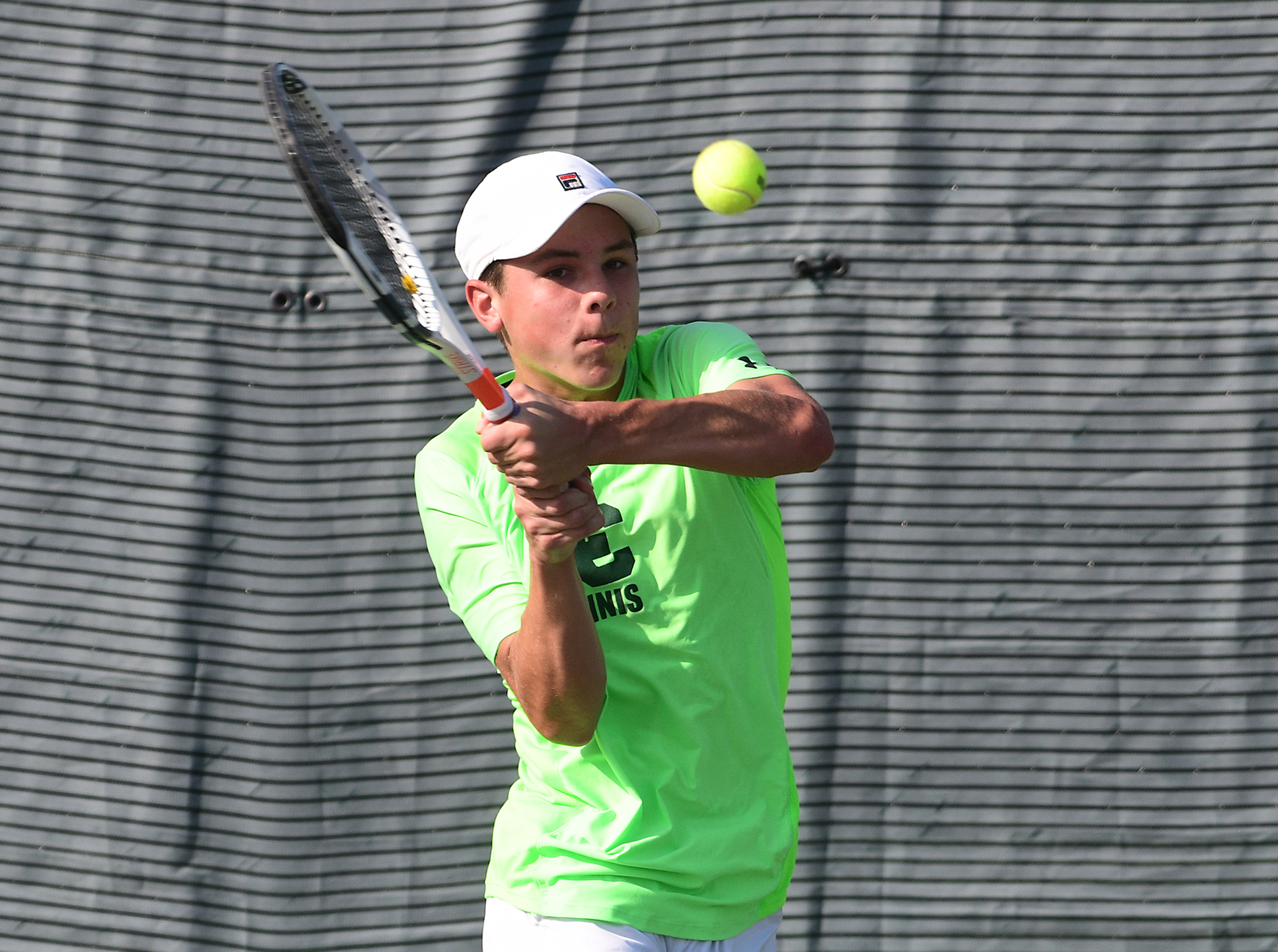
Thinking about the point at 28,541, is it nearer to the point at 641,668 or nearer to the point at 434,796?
the point at 434,796

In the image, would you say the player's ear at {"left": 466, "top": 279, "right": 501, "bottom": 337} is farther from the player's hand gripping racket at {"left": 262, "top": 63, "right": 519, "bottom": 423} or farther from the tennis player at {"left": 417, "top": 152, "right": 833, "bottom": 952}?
the player's hand gripping racket at {"left": 262, "top": 63, "right": 519, "bottom": 423}

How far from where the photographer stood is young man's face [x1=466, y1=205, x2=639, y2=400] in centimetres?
185

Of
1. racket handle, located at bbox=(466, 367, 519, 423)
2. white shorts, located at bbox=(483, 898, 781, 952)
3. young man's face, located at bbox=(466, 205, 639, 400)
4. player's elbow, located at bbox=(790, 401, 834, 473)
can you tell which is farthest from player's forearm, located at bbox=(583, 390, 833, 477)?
white shorts, located at bbox=(483, 898, 781, 952)

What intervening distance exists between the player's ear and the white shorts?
1067 millimetres

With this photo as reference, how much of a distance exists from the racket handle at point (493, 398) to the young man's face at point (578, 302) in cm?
33

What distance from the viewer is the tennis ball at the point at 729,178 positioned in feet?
9.22

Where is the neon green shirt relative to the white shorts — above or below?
above

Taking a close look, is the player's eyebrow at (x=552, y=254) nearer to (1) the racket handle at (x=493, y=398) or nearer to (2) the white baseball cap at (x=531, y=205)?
(2) the white baseball cap at (x=531, y=205)

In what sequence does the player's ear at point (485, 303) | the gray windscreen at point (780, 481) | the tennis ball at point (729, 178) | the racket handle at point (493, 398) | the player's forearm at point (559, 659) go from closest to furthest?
the racket handle at point (493, 398), the player's forearm at point (559, 659), the player's ear at point (485, 303), the tennis ball at point (729, 178), the gray windscreen at point (780, 481)

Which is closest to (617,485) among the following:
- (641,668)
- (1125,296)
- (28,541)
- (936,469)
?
(641,668)

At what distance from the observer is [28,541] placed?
311cm

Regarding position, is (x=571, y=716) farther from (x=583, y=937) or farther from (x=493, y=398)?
(x=493, y=398)

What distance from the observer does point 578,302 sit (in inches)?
72.8

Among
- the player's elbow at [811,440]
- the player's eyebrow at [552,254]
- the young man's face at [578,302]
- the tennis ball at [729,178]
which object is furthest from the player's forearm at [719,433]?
the tennis ball at [729,178]
